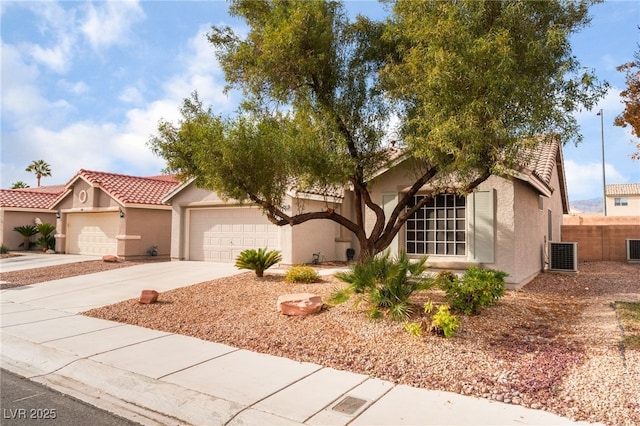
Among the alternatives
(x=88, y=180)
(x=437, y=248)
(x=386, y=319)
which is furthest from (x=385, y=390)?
(x=88, y=180)

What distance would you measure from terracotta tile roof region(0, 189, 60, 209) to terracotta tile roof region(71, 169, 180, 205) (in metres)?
6.28

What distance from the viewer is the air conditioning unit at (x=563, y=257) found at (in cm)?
1481

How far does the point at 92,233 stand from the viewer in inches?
862

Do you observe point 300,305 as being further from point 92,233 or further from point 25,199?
point 25,199

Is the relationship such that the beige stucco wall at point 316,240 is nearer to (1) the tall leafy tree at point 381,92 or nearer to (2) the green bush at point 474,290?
(1) the tall leafy tree at point 381,92

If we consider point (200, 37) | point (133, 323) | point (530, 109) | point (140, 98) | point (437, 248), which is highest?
point (200, 37)

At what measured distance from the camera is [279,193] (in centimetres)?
912

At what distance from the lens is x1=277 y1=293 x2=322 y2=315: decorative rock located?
Result: 8039mm

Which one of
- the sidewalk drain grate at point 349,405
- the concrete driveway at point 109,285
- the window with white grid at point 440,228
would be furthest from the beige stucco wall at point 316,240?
the sidewalk drain grate at point 349,405

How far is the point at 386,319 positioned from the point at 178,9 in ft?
26.9

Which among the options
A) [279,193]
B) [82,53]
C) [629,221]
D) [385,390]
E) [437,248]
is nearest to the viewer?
[385,390]

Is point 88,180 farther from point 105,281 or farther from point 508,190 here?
point 508,190

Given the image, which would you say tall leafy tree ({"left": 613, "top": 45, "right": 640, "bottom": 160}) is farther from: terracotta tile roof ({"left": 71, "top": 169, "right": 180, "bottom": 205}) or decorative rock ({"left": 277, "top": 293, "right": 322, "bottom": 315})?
terracotta tile roof ({"left": 71, "top": 169, "right": 180, "bottom": 205})

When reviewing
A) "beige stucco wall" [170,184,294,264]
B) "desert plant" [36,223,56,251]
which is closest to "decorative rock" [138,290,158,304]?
"beige stucco wall" [170,184,294,264]
